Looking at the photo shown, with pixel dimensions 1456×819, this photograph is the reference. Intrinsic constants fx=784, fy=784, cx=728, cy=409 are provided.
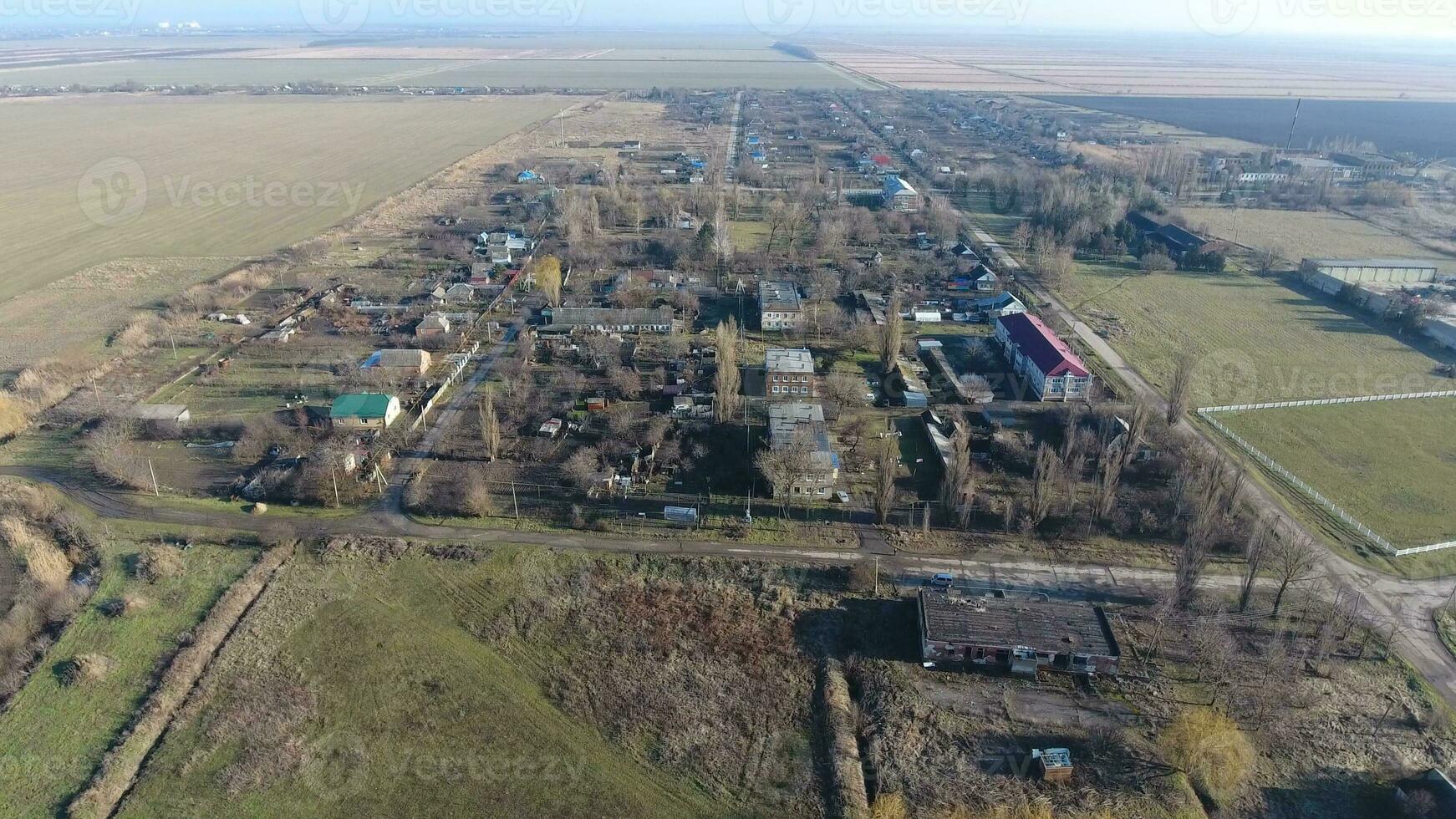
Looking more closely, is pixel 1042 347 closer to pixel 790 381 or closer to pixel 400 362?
pixel 790 381

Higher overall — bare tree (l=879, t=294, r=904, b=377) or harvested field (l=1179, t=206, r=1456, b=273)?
harvested field (l=1179, t=206, r=1456, b=273)

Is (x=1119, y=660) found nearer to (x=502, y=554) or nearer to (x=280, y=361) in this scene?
(x=502, y=554)

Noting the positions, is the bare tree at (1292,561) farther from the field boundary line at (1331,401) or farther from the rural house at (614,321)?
the rural house at (614,321)

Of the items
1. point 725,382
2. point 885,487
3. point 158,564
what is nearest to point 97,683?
point 158,564

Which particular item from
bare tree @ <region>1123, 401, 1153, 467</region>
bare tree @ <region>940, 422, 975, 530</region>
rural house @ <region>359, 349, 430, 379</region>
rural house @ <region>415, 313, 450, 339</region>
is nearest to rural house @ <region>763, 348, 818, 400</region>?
bare tree @ <region>940, 422, 975, 530</region>

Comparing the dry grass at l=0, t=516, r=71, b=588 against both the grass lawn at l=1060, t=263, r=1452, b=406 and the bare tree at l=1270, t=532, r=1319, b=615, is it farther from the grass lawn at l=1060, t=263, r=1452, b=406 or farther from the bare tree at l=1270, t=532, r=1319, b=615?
the grass lawn at l=1060, t=263, r=1452, b=406
